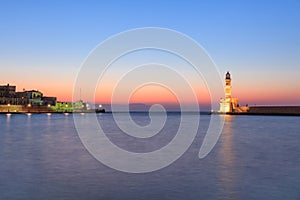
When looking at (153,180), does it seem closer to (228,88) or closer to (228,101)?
(228,88)

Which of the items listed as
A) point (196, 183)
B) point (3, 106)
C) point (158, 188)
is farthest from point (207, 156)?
point (3, 106)

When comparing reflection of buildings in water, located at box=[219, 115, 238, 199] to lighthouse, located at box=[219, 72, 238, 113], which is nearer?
reflection of buildings in water, located at box=[219, 115, 238, 199]

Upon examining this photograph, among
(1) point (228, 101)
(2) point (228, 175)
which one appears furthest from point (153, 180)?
(1) point (228, 101)

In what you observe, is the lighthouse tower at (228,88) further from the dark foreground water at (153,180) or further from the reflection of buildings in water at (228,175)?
the dark foreground water at (153,180)

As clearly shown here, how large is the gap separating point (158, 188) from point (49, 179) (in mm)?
4309

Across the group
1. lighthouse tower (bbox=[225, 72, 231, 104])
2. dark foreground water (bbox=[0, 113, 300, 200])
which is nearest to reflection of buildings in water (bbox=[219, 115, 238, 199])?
dark foreground water (bbox=[0, 113, 300, 200])

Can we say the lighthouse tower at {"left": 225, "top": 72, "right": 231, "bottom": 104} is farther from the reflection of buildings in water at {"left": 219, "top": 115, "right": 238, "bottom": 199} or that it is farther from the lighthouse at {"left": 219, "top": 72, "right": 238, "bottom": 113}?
the reflection of buildings in water at {"left": 219, "top": 115, "right": 238, "bottom": 199}

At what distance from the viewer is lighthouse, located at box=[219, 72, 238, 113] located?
412 feet

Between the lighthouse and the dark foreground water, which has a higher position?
the lighthouse

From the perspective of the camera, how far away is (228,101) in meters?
127

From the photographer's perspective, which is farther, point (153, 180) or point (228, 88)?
point (228, 88)

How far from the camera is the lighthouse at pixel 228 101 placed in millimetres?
125619

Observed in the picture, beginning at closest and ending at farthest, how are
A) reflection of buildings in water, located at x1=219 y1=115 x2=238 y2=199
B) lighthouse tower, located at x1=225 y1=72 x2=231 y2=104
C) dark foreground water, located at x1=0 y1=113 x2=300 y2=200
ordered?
1. dark foreground water, located at x1=0 y1=113 x2=300 y2=200
2. reflection of buildings in water, located at x1=219 y1=115 x2=238 y2=199
3. lighthouse tower, located at x1=225 y1=72 x2=231 y2=104

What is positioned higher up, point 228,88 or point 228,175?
point 228,88
